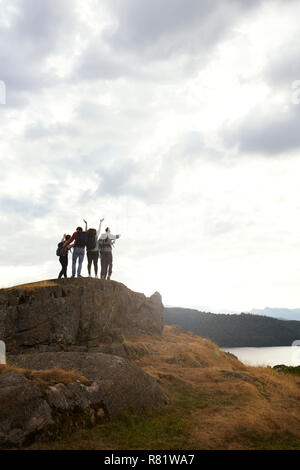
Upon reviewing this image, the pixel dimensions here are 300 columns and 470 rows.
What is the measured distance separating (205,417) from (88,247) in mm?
12326

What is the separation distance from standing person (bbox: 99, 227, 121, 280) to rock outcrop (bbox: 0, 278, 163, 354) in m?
0.97

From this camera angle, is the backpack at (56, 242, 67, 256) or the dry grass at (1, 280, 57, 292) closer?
the dry grass at (1, 280, 57, 292)

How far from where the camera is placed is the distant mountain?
6703 inches

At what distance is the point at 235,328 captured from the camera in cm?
17938

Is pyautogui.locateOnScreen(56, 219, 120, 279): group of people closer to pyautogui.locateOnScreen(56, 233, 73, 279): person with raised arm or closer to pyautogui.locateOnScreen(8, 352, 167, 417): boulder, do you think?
pyautogui.locateOnScreen(56, 233, 73, 279): person with raised arm

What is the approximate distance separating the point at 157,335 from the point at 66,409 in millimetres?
16392

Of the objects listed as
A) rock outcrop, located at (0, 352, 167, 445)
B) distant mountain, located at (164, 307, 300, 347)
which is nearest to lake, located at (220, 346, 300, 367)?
rock outcrop, located at (0, 352, 167, 445)

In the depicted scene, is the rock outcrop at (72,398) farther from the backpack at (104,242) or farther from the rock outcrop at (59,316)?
the backpack at (104,242)

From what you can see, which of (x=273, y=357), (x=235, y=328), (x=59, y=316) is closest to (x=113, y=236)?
(x=59, y=316)

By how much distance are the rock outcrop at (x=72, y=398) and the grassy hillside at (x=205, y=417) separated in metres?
0.42

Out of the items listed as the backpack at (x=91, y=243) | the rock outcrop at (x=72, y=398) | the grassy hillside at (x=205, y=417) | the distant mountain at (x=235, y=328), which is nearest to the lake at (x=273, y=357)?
the grassy hillside at (x=205, y=417)

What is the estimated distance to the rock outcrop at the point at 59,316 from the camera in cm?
1997

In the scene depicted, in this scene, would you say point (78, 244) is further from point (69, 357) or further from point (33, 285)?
point (69, 357)

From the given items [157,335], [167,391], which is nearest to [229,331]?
[157,335]
